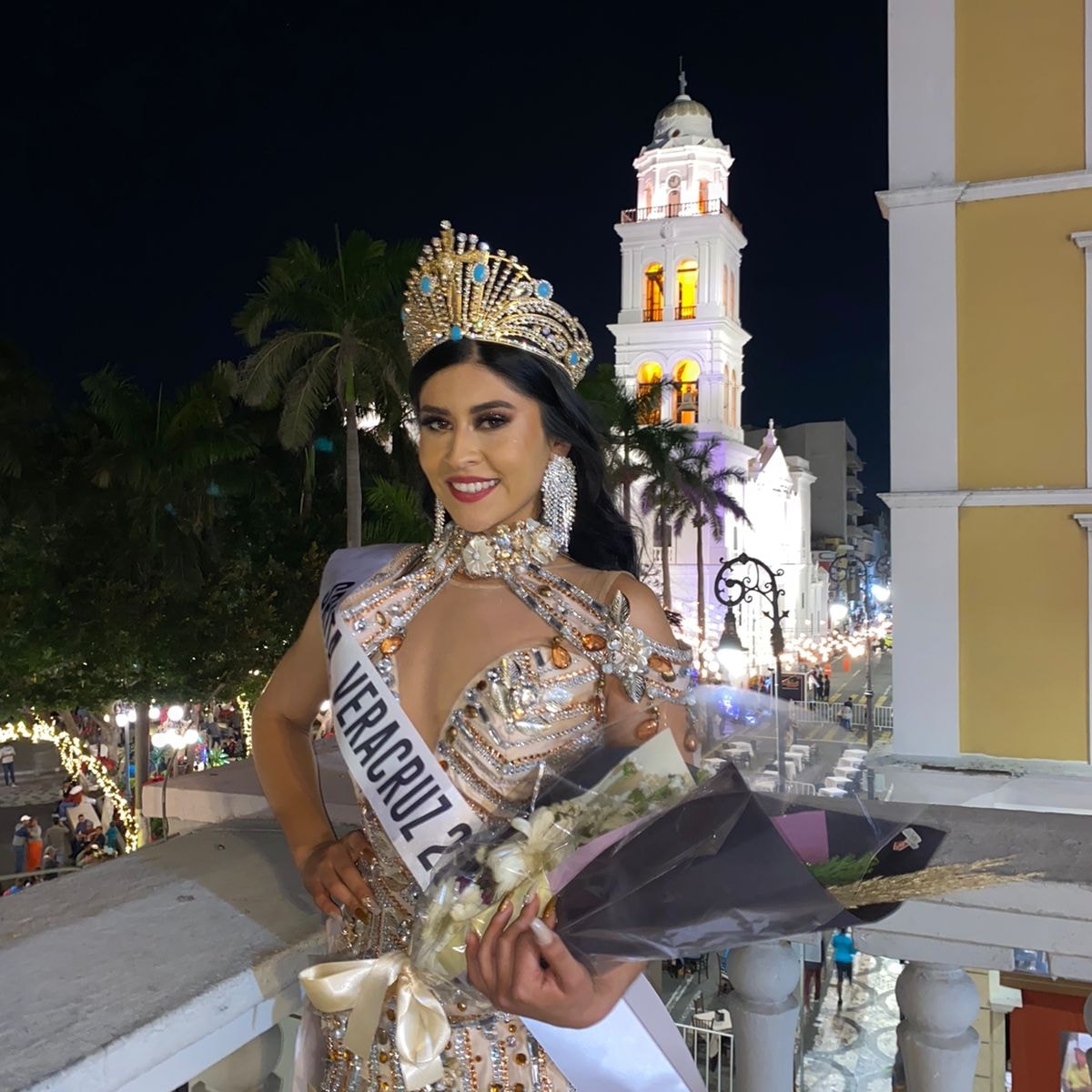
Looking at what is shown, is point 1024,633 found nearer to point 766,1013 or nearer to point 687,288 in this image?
point 766,1013

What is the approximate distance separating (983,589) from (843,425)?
53.7m

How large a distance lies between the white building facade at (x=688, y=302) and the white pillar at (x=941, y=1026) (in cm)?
2958

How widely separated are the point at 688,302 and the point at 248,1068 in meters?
33.3

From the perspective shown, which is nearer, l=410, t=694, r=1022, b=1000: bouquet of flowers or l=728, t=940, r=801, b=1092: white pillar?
l=410, t=694, r=1022, b=1000: bouquet of flowers

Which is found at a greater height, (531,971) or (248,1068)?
(531,971)

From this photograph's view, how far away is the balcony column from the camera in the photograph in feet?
6.27

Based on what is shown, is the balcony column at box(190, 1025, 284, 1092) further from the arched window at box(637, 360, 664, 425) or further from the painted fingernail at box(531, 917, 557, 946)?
the arched window at box(637, 360, 664, 425)

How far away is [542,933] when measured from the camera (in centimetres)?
126

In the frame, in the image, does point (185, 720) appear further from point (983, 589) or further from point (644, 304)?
point (644, 304)

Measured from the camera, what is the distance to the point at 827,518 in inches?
2373

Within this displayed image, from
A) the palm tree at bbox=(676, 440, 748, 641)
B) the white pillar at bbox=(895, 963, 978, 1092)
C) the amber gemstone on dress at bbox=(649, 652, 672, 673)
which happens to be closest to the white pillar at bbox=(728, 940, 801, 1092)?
the white pillar at bbox=(895, 963, 978, 1092)

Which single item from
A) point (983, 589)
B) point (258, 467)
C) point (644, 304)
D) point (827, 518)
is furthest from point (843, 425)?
point (983, 589)

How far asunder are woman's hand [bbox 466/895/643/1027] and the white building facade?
30.1 m

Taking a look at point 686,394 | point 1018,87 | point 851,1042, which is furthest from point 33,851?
point 686,394
